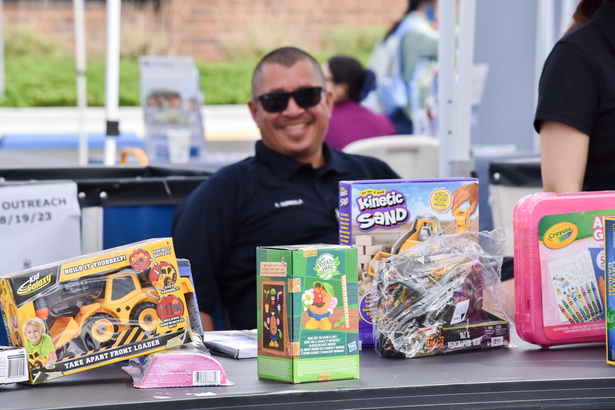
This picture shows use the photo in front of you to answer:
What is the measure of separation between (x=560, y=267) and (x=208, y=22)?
10.1m

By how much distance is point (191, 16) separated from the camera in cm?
1109

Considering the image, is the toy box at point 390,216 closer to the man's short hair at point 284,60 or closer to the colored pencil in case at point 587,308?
the colored pencil in case at point 587,308

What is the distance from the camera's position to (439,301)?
5.05ft

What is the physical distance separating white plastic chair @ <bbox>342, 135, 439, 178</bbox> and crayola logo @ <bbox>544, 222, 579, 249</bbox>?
123 inches

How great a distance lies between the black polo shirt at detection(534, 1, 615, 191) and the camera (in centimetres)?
189


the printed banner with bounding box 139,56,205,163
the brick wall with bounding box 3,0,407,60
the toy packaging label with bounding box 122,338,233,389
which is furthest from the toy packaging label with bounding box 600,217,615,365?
the brick wall with bounding box 3,0,407,60

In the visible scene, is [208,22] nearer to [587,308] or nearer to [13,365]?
[587,308]

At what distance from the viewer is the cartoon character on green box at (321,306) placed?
4.37 ft

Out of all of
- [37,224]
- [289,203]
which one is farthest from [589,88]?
[37,224]

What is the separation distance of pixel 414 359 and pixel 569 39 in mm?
873

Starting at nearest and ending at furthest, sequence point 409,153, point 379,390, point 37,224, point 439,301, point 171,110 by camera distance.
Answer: point 379,390 → point 439,301 → point 37,224 → point 409,153 → point 171,110

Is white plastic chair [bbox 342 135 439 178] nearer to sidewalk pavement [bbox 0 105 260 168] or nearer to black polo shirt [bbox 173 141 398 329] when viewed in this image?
black polo shirt [bbox 173 141 398 329]

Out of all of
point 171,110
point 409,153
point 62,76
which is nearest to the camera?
point 409,153

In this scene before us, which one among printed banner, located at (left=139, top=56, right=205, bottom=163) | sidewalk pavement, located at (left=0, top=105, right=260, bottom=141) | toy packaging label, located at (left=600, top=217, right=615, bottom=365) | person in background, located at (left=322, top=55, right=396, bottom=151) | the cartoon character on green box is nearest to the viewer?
the cartoon character on green box
